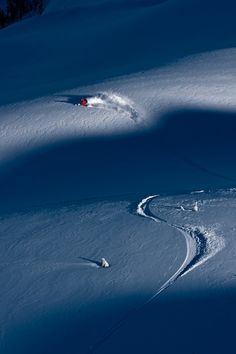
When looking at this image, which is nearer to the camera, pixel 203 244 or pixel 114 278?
pixel 114 278

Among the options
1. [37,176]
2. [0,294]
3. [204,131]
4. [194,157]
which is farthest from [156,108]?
[0,294]

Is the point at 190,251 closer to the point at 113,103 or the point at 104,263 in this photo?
the point at 104,263

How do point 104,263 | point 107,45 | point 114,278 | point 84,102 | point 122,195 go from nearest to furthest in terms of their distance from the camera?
point 114,278 → point 104,263 → point 122,195 → point 84,102 → point 107,45

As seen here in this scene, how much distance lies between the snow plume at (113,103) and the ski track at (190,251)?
12.1 ft

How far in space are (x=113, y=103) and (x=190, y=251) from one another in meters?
4.96

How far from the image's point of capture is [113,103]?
9258 millimetres

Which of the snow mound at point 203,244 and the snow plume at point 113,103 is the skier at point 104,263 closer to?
the snow mound at point 203,244

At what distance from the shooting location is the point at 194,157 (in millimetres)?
7461

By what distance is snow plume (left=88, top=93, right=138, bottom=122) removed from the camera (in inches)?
354

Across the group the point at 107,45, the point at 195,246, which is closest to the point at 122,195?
the point at 195,246

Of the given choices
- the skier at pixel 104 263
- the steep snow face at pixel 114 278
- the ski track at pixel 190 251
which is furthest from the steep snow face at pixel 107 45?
the skier at pixel 104 263

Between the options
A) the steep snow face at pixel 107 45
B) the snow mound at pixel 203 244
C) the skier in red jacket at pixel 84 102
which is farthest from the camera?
the steep snow face at pixel 107 45

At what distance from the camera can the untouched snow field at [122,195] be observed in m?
3.72

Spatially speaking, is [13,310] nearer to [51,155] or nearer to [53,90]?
[51,155]
